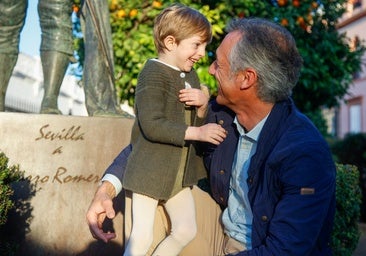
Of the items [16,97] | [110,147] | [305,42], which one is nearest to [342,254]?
[110,147]

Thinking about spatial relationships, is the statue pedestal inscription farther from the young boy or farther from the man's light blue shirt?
the man's light blue shirt

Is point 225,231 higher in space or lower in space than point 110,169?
A: lower

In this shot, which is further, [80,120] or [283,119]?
[80,120]

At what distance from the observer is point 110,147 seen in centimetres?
376

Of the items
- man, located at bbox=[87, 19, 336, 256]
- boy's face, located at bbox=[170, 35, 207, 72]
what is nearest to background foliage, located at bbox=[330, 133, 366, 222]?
boy's face, located at bbox=[170, 35, 207, 72]

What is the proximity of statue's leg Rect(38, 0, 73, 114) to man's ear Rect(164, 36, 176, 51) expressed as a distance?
1745 millimetres

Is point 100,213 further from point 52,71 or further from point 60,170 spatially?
point 52,71

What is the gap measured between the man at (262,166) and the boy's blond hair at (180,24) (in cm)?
25

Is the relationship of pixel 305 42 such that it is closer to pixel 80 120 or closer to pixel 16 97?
pixel 80 120

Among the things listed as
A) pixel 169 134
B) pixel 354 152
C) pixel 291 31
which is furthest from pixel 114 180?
pixel 354 152

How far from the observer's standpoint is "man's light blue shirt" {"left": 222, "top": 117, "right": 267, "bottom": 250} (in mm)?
2379

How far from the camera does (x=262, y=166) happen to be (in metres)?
2.23

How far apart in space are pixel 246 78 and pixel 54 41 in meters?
A: 2.33

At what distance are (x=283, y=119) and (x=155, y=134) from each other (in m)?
0.57
